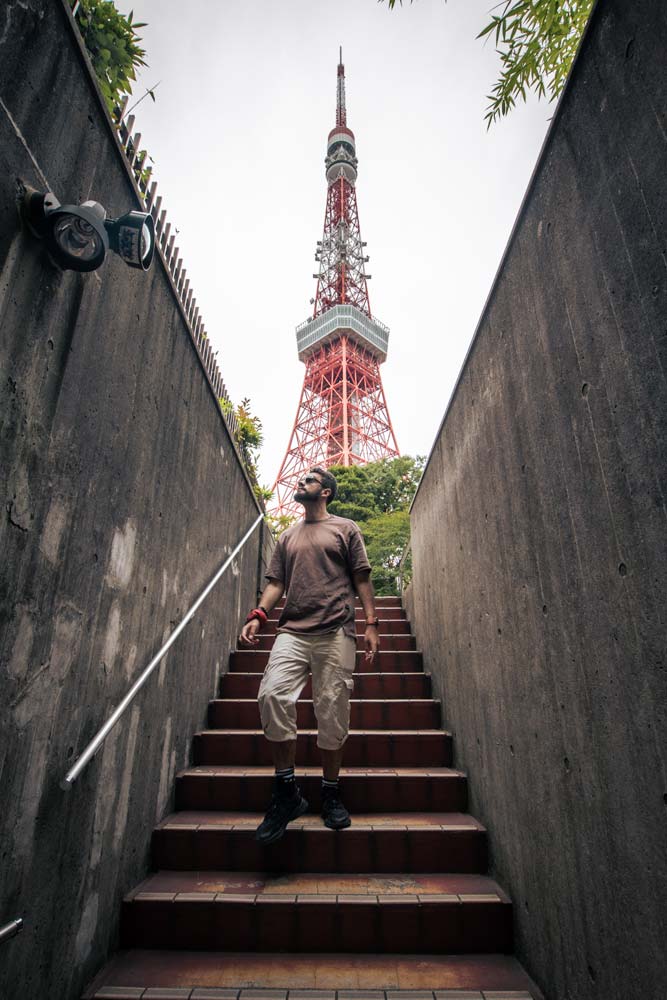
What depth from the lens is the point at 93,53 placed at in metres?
1.73

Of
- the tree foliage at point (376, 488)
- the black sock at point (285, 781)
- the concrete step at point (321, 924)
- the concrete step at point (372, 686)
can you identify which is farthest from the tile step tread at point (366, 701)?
the tree foliage at point (376, 488)

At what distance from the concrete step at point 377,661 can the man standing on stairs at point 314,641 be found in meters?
1.18

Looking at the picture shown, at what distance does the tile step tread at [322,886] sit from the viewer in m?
1.69

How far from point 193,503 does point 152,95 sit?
67.4 inches

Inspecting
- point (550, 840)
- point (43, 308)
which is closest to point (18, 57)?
point (43, 308)

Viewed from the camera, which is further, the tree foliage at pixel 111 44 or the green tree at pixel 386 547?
the green tree at pixel 386 547

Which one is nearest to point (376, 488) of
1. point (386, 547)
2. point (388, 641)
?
point (386, 547)

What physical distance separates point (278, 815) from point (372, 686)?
4.01 feet

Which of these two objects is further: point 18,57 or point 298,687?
point 298,687

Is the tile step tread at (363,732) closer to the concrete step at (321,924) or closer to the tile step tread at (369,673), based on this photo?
the tile step tread at (369,673)

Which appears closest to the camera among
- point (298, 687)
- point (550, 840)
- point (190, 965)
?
point (550, 840)

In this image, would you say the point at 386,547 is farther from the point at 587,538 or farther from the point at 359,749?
the point at 587,538

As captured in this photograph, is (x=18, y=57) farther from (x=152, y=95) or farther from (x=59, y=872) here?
(x=59, y=872)

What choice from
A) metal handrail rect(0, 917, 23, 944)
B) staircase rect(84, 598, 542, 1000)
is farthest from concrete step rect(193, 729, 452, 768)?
metal handrail rect(0, 917, 23, 944)
